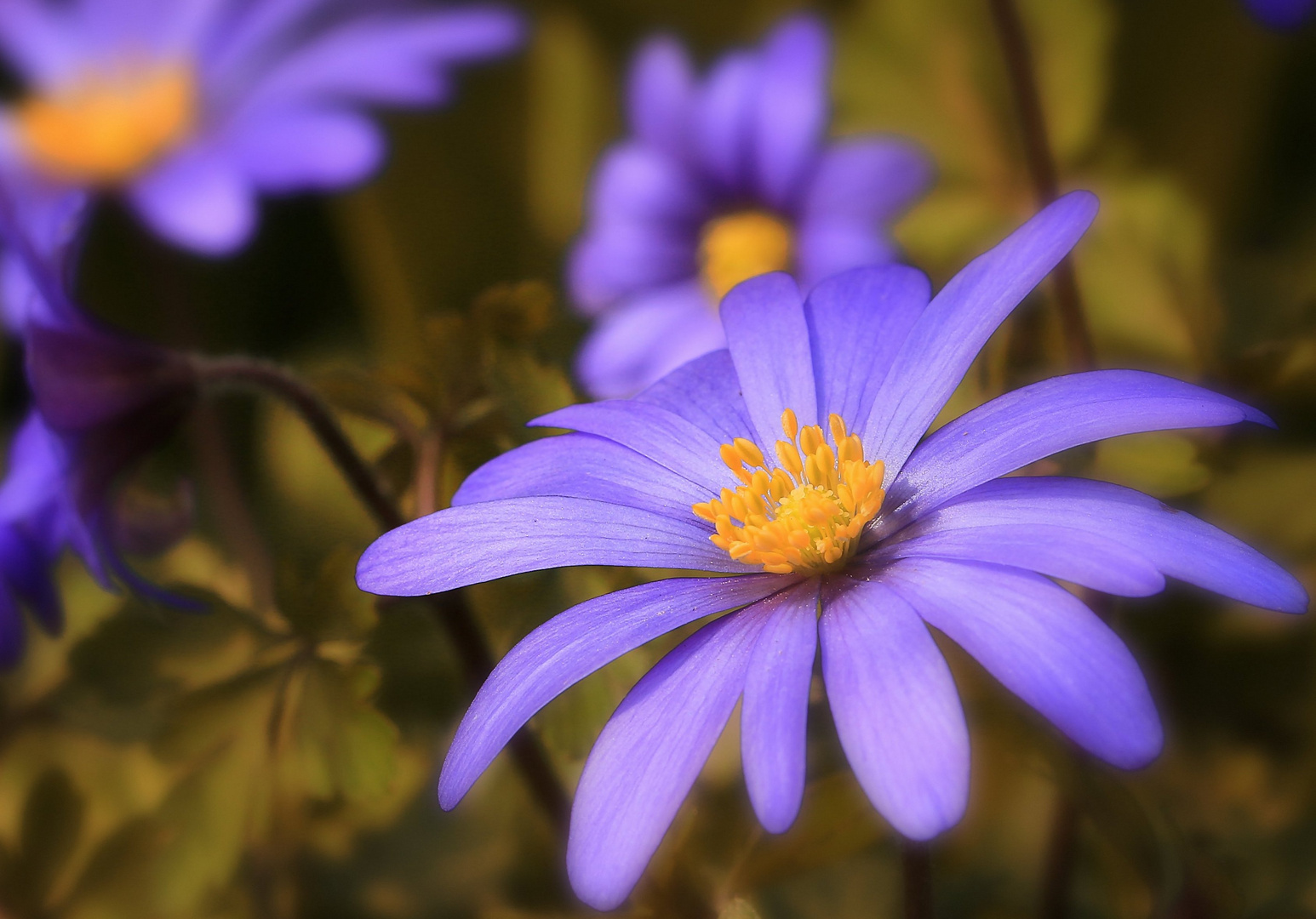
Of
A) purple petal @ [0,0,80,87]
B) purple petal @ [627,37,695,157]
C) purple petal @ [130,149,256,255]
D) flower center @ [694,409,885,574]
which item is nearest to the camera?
flower center @ [694,409,885,574]

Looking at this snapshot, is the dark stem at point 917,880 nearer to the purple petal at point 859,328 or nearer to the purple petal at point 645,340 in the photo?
the purple petal at point 859,328

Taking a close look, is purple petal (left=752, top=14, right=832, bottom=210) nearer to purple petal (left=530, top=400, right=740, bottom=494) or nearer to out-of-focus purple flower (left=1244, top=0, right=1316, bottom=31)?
out-of-focus purple flower (left=1244, top=0, right=1316, bottom=31)

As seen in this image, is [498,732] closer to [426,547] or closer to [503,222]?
[426,547]

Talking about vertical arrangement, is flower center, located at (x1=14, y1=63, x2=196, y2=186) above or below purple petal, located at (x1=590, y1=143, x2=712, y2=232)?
above

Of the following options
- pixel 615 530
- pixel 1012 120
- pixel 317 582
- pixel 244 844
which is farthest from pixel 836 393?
pixel 1012 120

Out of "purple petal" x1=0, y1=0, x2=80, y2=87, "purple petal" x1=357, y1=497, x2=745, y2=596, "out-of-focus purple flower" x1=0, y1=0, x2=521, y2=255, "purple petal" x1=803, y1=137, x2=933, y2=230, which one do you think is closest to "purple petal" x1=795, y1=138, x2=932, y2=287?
"purple petal" x1=803, y1=137, x2=933, y2=230
